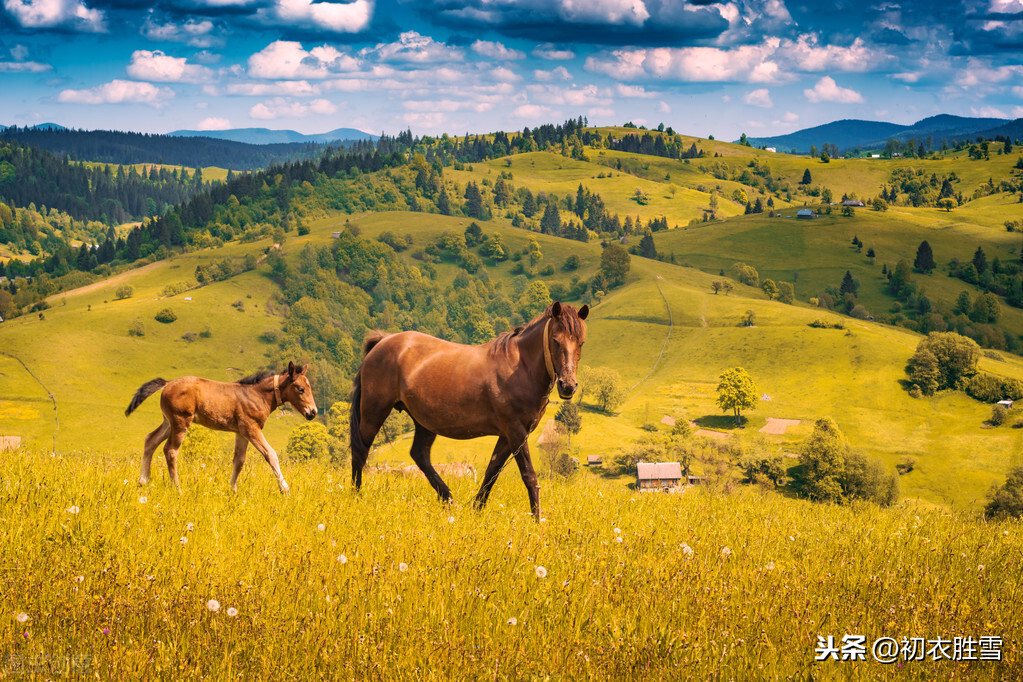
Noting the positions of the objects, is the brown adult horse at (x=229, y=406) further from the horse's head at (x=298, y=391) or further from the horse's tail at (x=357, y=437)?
the horse's tail at (x=357, y=437)

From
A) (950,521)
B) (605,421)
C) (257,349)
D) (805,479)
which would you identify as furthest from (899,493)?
(257,349)

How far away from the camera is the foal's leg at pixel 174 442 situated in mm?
10430

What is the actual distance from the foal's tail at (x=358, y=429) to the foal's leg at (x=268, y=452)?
4.03 ft

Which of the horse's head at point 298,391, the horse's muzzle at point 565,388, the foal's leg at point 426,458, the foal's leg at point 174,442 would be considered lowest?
the foal's leg at point 426,458

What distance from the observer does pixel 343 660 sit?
17.9 feet

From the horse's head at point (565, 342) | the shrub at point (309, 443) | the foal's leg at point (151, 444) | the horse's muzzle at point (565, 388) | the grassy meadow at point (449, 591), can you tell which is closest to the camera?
the grassy meadow at point (449, 591)

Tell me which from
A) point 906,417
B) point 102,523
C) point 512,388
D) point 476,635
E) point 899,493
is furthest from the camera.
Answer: point 906,417

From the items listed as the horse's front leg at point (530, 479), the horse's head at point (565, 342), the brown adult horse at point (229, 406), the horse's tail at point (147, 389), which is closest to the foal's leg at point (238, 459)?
the brown adult horse at point (229, 406)

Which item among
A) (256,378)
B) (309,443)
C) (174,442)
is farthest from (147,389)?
(309,443)

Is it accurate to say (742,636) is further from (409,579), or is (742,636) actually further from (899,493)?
(899,493)

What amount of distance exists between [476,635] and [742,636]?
2.34 meters

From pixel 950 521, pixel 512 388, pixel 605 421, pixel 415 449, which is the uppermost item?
pixel 512 388

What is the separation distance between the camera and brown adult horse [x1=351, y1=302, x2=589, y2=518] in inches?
376

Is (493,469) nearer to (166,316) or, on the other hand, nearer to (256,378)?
(256,378)
